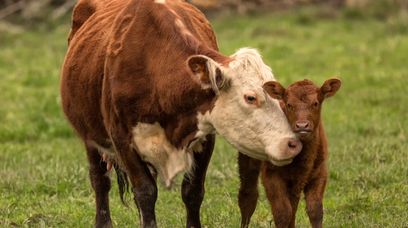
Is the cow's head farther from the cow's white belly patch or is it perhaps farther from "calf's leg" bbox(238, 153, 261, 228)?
"calf's leg" bbox(238, 153, 261, 228)

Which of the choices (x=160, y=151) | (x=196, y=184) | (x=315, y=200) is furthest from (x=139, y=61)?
(x=315, y=200)

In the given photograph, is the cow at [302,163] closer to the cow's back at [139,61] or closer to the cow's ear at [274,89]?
the cow's ear at [274,89]

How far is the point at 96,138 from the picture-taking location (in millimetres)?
8266

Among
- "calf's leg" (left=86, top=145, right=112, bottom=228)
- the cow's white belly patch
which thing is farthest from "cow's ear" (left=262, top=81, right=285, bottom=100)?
"calf's leg" (left=86, top=145, right=112, bottom=228)

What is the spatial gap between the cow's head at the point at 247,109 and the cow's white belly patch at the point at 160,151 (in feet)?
1.58

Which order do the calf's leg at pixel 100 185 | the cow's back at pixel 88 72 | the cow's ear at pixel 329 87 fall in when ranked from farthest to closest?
the calf's leg at pixel 100 185 < the cow's back at pixel 88 72 < the cow's ear at pixel 329 87

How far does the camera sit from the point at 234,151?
39.8 ft

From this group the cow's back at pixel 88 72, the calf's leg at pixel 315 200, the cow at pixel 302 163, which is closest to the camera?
the cow at pixel 302 163

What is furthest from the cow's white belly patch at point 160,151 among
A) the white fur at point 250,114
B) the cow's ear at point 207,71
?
the cow's ear at point 207,71

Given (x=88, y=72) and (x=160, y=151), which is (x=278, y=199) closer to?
(x=160, y=151)

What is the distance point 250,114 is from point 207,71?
0.38 meters

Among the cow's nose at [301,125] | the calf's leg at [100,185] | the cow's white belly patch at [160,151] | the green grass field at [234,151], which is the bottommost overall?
the green grass field at [234,151]

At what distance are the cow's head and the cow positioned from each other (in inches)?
3.4

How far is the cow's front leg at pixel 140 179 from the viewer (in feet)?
24.8
